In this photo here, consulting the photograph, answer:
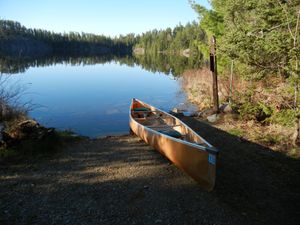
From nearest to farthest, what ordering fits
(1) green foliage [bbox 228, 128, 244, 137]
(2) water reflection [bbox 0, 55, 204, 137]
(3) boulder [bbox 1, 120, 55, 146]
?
1. (3) boulder [bbox 1, 120, 55, 146]
2. (1) green foliage [bbox 228, 128, 244, 137]
3. (2) water reflection [bbox 0, 55, 204, 137]

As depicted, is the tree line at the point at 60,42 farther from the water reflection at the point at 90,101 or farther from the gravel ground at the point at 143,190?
the gravel ground at the point at 143,190

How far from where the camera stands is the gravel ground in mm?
4734

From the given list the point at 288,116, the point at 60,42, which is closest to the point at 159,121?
the point at 288,116

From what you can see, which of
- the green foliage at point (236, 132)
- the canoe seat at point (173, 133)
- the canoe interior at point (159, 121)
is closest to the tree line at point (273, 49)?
the green foliage at point (236, 132)

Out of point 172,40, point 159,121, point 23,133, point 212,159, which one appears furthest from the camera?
point 172,40

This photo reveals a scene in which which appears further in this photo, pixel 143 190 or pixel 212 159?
pixel 143 190

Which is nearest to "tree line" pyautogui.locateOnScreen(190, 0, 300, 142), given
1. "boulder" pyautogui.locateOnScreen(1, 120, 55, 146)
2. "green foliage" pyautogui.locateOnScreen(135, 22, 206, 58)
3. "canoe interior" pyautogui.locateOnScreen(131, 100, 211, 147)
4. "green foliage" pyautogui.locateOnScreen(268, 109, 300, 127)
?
"green foliage" pyautogui.locateOnScreen(268, 109, 300, 127)

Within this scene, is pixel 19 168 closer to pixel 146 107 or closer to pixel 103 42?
pixel 146 107

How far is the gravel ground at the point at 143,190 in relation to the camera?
4.73 m

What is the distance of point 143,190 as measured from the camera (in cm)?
568

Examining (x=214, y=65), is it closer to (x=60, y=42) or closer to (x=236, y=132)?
(x=236, y=132)

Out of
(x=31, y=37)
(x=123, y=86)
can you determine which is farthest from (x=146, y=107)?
(x=31, y=37)

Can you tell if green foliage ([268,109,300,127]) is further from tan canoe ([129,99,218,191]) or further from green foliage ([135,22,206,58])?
green foliage ([135,22,206,58])

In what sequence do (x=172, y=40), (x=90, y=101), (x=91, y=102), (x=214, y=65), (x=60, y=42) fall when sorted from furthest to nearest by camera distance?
(x=60, y=42) < (x=172, y=40) < (x=90, y=101) < (x=91, y=102) < (x=214, y=65)
